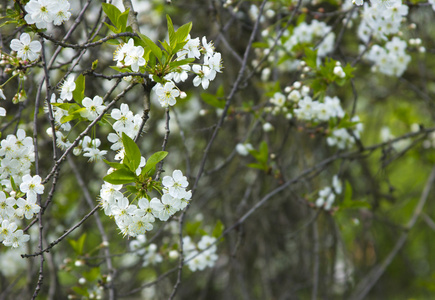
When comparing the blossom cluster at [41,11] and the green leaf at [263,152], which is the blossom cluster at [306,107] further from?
the blossom cluster at [41,11]

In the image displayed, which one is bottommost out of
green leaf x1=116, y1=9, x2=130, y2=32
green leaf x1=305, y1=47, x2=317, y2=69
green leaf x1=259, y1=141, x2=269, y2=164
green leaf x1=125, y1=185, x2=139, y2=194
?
green leaf x1=259, y1=141, x2=269, y2=164

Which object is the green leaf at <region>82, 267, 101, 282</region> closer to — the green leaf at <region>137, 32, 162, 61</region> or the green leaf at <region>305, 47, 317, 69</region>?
the green leaf at <region>137, 32, 162, 61</region>

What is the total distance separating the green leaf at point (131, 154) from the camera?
1.29 m

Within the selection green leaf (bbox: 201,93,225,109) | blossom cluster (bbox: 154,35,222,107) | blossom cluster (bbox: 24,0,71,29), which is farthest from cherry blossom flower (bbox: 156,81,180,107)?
green leaf (bbox: 201,93,225,109)

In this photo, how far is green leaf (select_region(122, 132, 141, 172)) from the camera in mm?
1285

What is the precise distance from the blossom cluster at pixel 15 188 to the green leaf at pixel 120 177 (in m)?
0.27

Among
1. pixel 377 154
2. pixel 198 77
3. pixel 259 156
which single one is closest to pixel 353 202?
pixel 259 156

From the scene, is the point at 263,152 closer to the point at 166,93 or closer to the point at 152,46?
the point at 166,93

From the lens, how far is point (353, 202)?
2.31 meters

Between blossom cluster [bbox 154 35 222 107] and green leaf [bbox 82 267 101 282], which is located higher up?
blossom cluster [bbox 154 35 222 107]

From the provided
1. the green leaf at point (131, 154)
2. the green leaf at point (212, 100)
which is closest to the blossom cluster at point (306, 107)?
the green leaf at point (212, 100)

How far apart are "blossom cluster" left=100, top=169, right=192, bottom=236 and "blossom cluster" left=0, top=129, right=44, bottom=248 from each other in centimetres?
24

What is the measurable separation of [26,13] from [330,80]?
133 cm

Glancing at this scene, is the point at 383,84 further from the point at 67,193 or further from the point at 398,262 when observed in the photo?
the point at 67,193
